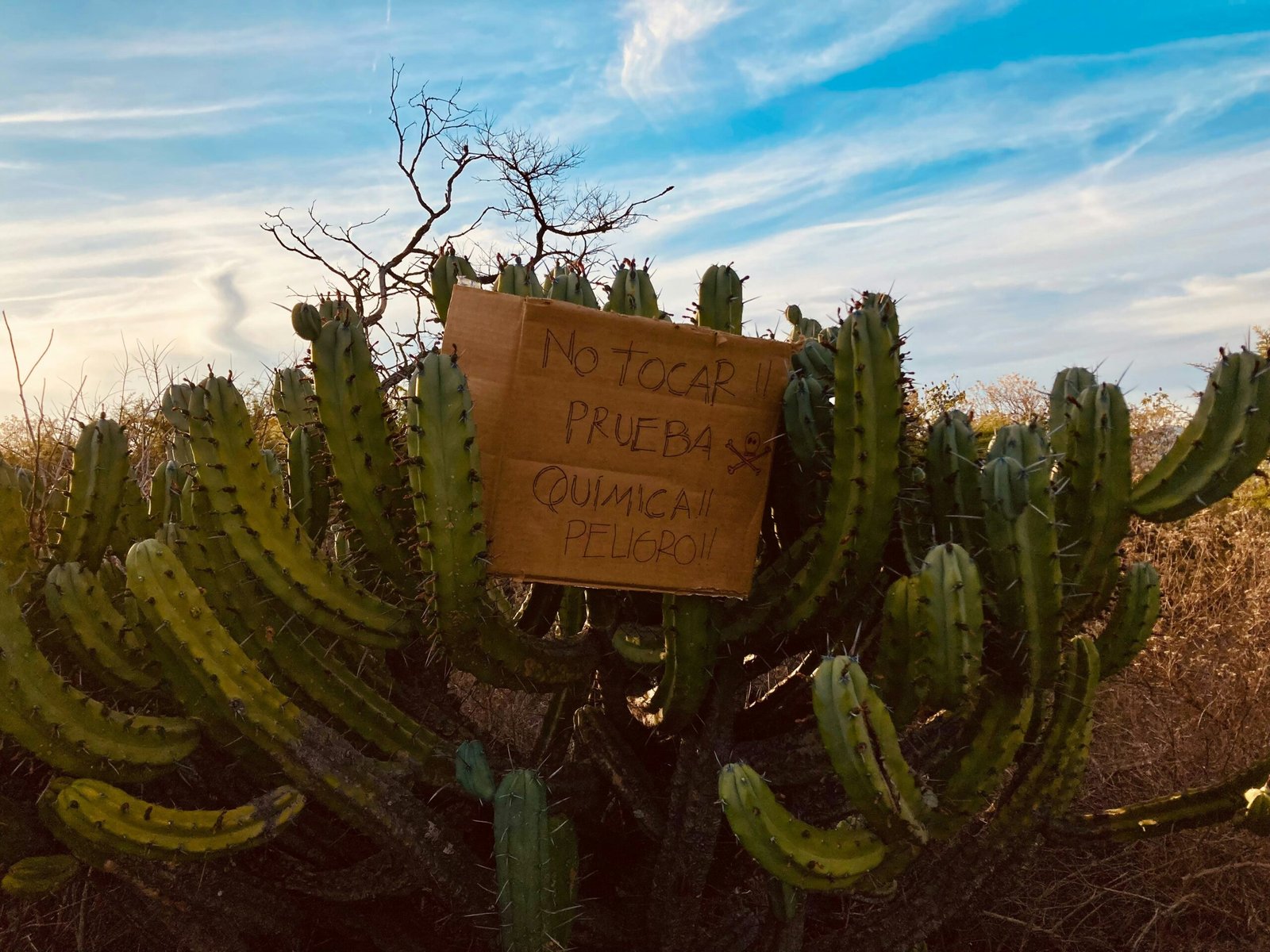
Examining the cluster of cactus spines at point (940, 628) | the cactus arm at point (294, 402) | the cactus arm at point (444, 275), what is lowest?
the cluster of cactus spines at point (940, 628)

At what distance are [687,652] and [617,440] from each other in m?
0.58

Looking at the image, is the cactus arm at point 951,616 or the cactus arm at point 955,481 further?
the cactus arm at point 955,481

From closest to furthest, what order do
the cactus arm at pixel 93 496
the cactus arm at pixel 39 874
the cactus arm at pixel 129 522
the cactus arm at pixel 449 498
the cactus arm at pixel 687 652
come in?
the cactus arm at pixel 449 498 → the cactus arm at pixel 687 652 → the cactus arm at pixel 39 874 → the cactus arm at pixel 93 496 → the cactus arm at pixel 129 522

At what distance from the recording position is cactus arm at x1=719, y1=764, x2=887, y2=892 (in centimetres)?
213

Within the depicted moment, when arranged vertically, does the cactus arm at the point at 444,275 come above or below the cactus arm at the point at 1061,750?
above

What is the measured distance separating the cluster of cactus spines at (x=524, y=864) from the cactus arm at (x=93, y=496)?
1.43m

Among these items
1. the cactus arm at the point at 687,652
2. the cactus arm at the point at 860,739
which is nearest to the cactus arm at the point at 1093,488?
the cactus arm at the point at 860,739

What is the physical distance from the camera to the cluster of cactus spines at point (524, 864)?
2555 millimetres

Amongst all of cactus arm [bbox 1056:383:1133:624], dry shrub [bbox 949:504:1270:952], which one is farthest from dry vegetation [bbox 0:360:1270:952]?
cactus arm [bbox 1056:383:1133:624]

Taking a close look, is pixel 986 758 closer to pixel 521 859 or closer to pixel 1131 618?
pixel 1131 618

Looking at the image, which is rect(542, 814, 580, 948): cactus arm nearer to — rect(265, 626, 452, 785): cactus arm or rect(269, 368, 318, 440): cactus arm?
rect(265, 626, 452, 785): cactus arm

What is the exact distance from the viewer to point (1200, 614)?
224 inches

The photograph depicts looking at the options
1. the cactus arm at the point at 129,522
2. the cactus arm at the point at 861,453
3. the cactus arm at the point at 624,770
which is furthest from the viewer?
the cactus arm at the point at 129,522

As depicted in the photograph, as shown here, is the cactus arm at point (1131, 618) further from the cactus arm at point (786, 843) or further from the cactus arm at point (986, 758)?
the cactus arm at point (786, 843)
